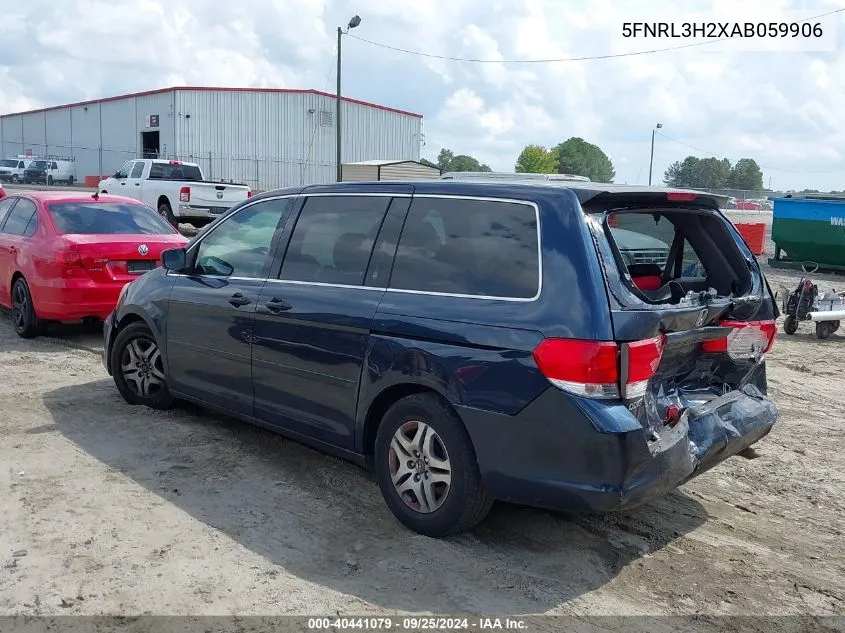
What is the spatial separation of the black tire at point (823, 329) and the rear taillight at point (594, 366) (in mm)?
7450

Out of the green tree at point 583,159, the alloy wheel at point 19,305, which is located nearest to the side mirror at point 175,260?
the alloy wheel at point 19,305

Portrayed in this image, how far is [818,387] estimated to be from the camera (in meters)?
7.55

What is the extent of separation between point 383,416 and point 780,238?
1519 cm

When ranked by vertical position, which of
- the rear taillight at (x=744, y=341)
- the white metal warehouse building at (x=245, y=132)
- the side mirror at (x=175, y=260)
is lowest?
the rear taillight at (x=744, y=341)

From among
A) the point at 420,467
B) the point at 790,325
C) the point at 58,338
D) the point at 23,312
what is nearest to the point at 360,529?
the point at 420,467

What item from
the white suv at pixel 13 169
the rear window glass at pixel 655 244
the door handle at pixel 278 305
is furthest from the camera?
the white suv at pixel 13 169

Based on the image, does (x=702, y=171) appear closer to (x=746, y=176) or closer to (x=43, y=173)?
(x=746, y=176)

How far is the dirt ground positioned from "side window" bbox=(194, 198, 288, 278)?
3.93ft

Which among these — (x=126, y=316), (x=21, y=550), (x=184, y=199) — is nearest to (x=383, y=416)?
(x=21, y=550)

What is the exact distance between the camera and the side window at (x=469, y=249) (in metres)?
3.81

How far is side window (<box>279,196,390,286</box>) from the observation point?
14.9 feet

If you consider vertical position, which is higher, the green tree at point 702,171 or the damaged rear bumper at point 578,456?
the green tree at point 702,171

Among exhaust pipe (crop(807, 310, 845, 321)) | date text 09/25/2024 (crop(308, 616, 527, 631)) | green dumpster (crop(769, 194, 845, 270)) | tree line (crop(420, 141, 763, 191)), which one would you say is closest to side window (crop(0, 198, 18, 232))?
date text 09/25/2024 (crop(308, 616, 527, 631))

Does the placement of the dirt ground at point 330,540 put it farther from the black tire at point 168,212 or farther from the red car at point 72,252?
the black tire at point 168,212
